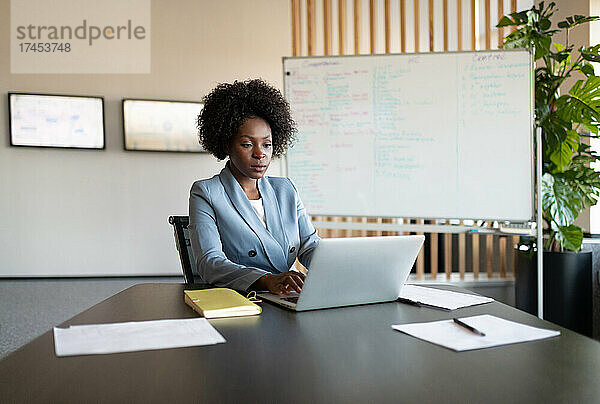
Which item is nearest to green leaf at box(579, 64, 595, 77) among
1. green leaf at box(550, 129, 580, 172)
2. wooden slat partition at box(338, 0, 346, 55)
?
green leaf at box(550, 129, 580, 172)

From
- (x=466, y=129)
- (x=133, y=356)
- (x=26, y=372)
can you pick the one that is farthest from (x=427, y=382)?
(x=466, y=129)

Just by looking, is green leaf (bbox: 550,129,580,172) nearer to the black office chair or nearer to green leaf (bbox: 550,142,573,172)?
green leaf (bbox: 550,142,573,172)

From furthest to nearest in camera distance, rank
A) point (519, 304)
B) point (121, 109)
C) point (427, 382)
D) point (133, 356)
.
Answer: point (121, 109)
point (519, 304)
point (133, 356)
point (427, 382)

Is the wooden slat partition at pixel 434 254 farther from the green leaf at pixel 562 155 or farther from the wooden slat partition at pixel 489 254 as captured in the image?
the green leaf at pixel 562 155

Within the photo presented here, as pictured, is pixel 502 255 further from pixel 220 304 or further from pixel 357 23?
pixel 220 304

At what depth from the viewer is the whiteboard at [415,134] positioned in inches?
132

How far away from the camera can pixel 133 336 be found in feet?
3.36

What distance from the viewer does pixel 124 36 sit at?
5.37 metres

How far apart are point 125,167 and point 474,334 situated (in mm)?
4765

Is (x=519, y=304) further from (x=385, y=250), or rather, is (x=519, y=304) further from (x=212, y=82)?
(x=212, y=82)

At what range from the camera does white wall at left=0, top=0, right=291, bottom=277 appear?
5.29 m

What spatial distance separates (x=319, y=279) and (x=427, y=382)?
451 millimetres

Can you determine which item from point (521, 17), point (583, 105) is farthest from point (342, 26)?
point (583, 105)

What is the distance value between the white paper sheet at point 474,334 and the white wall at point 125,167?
4502 millimetres
